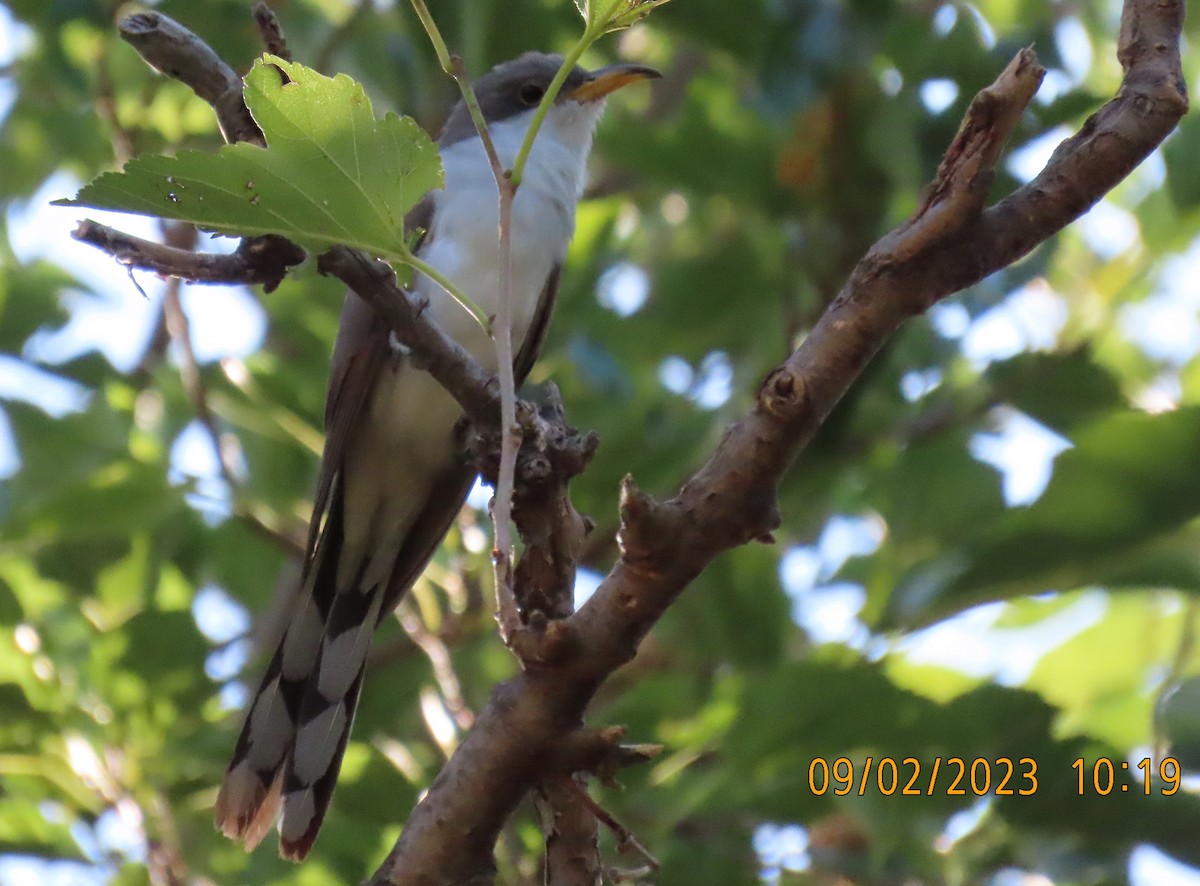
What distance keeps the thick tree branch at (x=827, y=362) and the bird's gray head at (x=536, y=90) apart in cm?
292

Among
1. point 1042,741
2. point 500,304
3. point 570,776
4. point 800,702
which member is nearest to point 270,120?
point 500,304

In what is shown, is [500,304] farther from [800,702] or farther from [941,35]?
[941,35]

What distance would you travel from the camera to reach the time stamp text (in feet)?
10.8

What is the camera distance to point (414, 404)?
15.1 feet

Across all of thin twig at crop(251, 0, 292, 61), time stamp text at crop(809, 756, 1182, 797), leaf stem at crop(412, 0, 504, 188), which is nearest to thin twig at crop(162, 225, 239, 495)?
time stamp text at crop(809, 756, 1182, 797)

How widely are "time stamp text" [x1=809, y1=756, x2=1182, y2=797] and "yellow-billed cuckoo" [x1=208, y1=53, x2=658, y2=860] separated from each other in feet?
4.18

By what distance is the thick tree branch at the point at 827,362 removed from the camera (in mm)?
1956

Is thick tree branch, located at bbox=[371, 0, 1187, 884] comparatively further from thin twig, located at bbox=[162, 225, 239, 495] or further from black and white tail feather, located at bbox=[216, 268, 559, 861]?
thin twig, located at bbox=[162, 225, 239, 495]

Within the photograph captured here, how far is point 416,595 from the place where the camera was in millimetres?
4586

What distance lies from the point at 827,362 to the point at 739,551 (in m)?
1.92

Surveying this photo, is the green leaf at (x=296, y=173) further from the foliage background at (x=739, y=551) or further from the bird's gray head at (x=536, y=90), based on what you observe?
the bird's gray head at (x=536, y=90)

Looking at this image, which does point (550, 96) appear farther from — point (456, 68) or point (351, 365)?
point (351, 365)

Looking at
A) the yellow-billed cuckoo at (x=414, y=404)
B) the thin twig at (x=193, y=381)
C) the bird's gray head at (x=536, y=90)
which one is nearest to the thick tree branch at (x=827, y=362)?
the yellow-billed cuckoo at (x=414, y=404)

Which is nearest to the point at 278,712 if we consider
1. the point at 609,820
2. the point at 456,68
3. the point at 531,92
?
the point at 609,820
